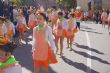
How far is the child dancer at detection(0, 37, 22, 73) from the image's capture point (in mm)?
4559

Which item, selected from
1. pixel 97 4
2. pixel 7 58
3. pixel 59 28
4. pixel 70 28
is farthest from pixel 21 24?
pixel 97 4

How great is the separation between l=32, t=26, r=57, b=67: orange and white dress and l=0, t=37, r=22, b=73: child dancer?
4.71 metres

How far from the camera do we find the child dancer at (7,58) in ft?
15.0

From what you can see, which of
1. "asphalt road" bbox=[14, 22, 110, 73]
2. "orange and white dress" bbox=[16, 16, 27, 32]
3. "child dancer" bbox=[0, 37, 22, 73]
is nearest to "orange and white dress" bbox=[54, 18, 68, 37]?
"asphalt road" bbox=[14, 22, 110, 73]

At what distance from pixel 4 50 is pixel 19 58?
10191 mm

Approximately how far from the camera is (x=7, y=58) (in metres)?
4.70

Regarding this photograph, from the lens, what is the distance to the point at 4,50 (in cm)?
457

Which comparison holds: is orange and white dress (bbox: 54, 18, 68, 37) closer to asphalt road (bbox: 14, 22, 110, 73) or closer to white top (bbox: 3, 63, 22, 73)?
asphalt road (bbox: 14, 22, 110, 73)

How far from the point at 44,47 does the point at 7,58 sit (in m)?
4.91

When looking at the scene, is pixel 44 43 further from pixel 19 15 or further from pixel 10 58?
pixel 19 15

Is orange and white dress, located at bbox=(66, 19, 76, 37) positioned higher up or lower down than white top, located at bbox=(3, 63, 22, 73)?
lower down

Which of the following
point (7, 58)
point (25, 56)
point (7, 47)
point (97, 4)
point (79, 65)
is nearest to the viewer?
point (7, 47)

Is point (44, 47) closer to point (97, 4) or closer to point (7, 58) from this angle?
point (7, 58)

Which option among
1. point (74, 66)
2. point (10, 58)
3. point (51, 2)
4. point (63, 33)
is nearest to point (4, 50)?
point (10, 58)
